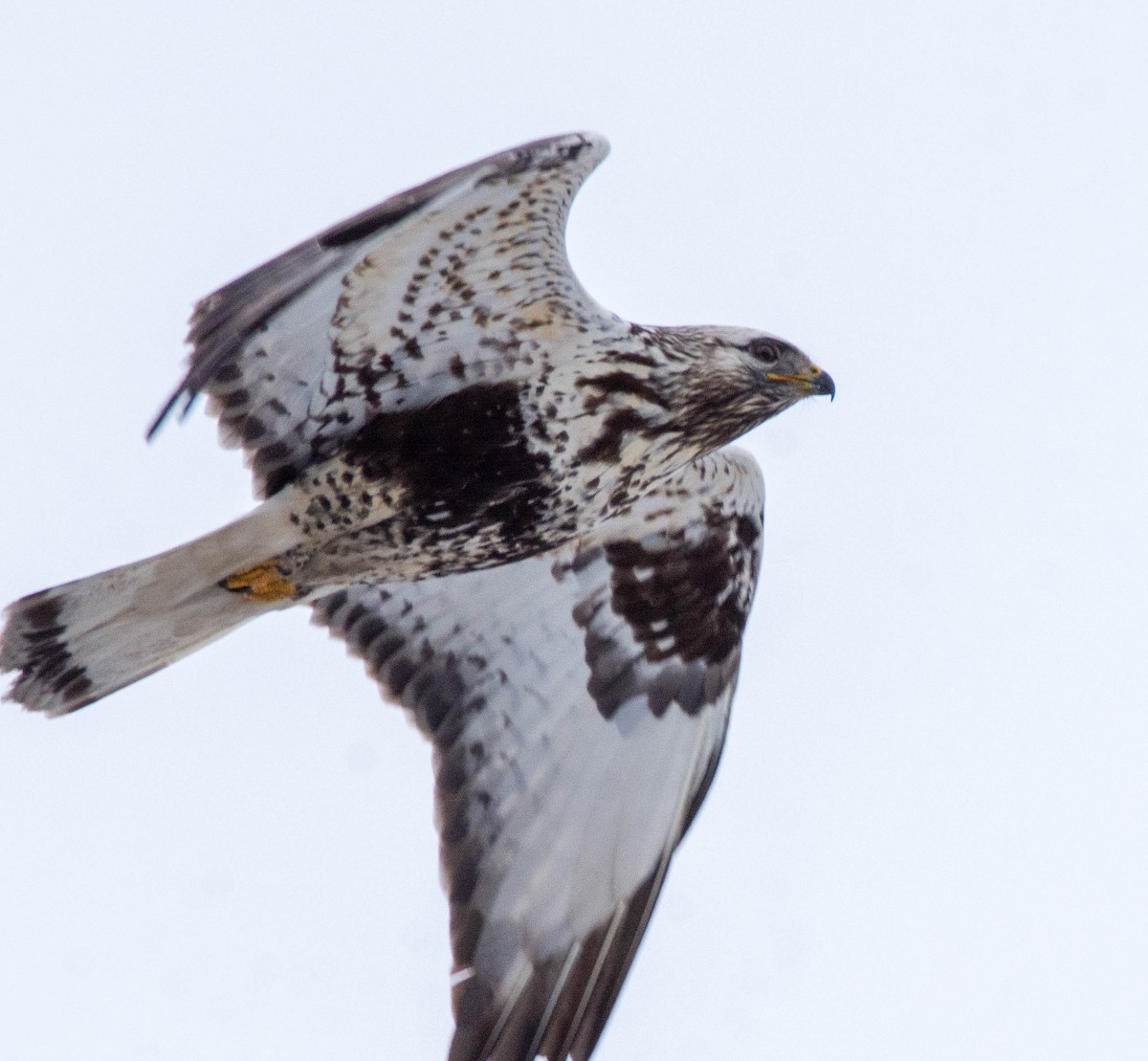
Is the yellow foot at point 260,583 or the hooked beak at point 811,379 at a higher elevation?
the yellow foot at point 260,583

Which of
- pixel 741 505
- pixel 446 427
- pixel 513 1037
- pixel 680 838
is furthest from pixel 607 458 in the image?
pixel 513 1037

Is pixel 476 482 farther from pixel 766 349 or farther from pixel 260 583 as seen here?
pixel 766 349

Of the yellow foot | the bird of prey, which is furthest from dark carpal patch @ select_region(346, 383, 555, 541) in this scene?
the yellow foot

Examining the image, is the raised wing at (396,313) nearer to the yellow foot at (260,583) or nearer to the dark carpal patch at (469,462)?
the dark carpal patch at (469,462)

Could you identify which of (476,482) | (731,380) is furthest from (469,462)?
(731,380)

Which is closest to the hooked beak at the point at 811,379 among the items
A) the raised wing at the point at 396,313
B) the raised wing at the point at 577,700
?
the raised wing at the point at 577,700

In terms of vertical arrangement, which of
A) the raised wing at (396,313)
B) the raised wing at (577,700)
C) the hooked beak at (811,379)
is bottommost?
the raised wing at (577,700)

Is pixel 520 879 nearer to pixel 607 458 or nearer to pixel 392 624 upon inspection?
pixel 392 624
